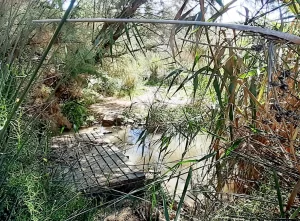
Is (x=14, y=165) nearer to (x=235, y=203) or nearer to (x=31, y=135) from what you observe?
(x=31, y=135)

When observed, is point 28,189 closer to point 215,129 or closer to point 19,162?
point 19,162

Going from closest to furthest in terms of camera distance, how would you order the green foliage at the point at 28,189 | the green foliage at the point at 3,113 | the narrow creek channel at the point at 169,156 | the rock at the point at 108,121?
the green foliage at the point at 3,113 → the green foliage at the point at 28,189 → the narrow creek channel at the point at 169,156 → the rock at the point at 108,121

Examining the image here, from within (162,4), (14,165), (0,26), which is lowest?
(14,165)

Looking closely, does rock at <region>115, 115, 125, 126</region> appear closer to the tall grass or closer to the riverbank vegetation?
the riverbank vegetation

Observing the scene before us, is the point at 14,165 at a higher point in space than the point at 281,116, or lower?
lower

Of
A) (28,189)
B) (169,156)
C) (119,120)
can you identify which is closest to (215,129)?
(169,156)

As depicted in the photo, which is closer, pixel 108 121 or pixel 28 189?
pixel 28 189

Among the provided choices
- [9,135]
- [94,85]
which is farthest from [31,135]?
[94,85]

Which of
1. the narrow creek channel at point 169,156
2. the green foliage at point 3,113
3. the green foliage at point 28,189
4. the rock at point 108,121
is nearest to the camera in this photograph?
the green foliage at point 3,113

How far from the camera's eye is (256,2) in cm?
122

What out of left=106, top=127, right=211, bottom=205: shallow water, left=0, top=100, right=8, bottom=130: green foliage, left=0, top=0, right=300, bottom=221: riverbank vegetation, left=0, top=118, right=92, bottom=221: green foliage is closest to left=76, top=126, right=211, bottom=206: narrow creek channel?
left=106, top=127, right=211, bottom=205: shallow water

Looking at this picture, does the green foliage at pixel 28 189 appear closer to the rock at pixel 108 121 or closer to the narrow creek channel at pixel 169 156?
the narrow creek channel at pixel 169 156

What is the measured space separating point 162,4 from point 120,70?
274cm

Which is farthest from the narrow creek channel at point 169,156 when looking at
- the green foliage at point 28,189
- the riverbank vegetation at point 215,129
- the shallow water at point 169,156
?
the green foliage at point 28,189
